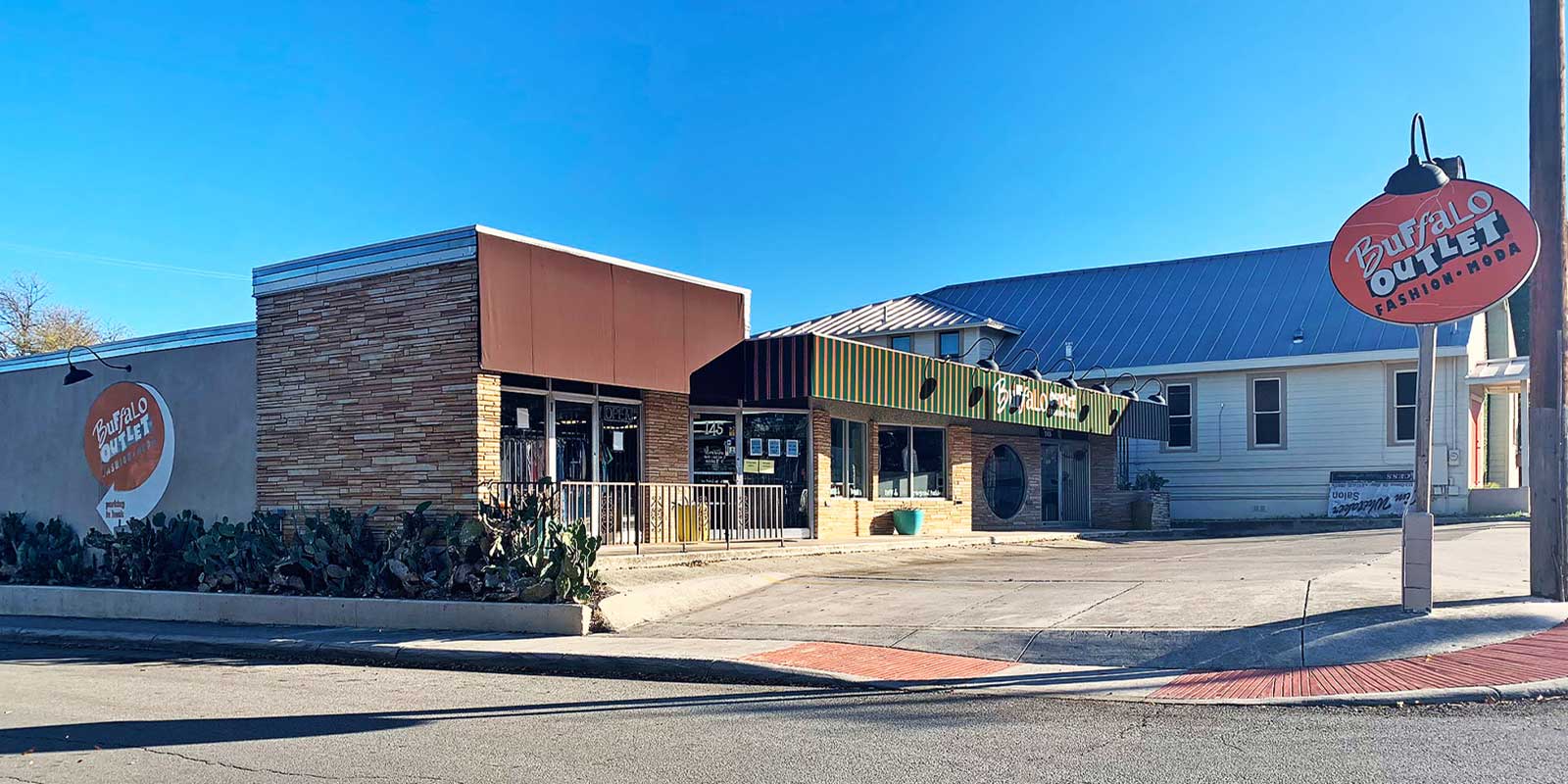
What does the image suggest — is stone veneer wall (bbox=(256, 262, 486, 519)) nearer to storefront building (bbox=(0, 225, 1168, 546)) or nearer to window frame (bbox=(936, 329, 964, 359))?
storefront building (bbox=(0, 225, 1168, 546))

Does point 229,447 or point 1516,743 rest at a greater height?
point 229,447

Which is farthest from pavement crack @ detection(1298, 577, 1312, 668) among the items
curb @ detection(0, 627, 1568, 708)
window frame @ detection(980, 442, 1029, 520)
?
window frame @ detection(980, 442, 1029, 520)

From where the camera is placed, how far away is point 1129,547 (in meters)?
21.4

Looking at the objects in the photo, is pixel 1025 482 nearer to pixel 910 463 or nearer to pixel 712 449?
pixel 910 463

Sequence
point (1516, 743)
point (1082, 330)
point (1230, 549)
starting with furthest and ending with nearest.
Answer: point (1082, 330), point (1230, 549), point (1516, 743)

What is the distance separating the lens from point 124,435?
1767 cm

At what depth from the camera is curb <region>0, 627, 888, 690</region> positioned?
375 inches

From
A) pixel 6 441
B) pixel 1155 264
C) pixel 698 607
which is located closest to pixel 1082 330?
pixel 1155 264

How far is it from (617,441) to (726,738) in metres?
10.7

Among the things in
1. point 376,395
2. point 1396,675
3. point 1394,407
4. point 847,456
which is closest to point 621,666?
point 376,395

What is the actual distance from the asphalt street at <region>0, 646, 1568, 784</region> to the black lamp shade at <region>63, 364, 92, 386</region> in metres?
10.2

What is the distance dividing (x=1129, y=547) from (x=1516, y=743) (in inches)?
597

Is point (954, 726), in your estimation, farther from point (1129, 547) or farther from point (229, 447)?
point (1129, 547)

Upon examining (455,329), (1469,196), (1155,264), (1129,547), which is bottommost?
(1129,547)
